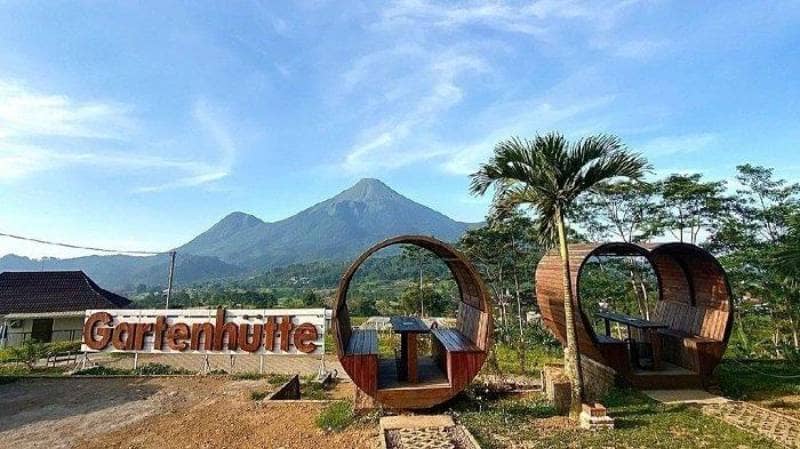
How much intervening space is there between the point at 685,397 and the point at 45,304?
3080cm

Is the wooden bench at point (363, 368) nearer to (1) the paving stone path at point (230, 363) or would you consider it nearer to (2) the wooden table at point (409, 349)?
(2) the wooden table at point (409, 349)

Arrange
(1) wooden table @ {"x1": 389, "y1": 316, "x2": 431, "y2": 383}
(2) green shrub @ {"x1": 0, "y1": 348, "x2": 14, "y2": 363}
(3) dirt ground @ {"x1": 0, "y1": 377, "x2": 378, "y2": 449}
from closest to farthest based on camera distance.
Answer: (3) dirt ground @ {"x1": 0, "y1": 377, "x2": 378, "y2": 449} → (1) wooden table @ {"x1": 389, "y1": 316, "x2": 431, "y2": 383} → (2) green shrub @ {"x1": 0, "y1": 348, "x2": 14, "y2": 363}

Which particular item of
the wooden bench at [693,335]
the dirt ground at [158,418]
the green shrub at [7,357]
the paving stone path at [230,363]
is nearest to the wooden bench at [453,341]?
the dirt ground at [158,418]

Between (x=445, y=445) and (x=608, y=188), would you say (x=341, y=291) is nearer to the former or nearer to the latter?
(x=445, y=445)

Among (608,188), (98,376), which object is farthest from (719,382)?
(98,376)

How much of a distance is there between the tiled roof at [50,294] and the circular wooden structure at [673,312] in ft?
85.6

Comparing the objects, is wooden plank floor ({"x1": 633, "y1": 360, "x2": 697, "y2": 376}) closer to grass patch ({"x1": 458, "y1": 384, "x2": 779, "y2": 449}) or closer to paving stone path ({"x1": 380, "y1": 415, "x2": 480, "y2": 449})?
grass patch ({"x1": 458, "y1": 384, "x2": 779, "y2": 449})

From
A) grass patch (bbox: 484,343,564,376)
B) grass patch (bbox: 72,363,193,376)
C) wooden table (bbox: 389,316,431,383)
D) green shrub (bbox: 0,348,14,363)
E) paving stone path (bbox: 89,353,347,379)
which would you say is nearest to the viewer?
wooden table (bbox: 389,316,431,383)

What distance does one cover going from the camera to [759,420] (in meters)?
7.01

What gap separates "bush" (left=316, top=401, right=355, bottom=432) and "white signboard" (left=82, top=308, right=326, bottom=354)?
420 centimetres

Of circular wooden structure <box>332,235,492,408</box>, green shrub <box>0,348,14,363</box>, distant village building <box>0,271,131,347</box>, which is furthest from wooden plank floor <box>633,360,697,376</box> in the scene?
distant village building <box>0,271,131,347</box>

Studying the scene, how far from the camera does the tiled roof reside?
23.7m

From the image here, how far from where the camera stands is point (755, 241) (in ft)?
51.8

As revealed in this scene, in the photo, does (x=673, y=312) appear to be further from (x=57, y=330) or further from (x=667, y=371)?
(x=57, y=330)
